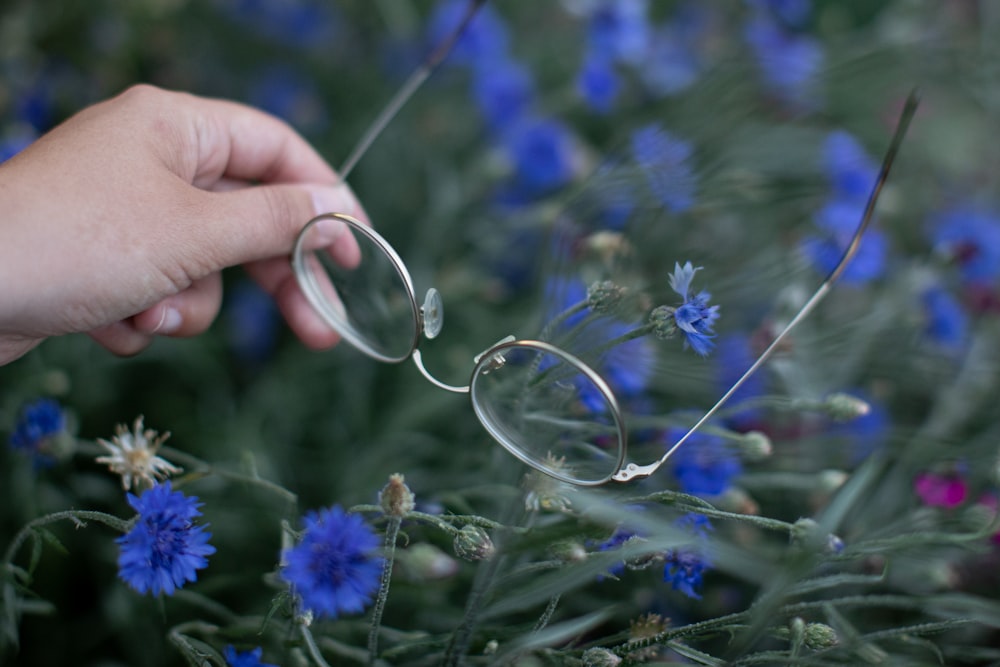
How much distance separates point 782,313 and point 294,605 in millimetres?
524

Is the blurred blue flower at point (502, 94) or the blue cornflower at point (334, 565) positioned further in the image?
the blurred blue flower at point (502, 94)

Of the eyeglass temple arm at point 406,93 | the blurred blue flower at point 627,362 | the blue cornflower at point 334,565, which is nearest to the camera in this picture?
the blue cornflower at point 334,565

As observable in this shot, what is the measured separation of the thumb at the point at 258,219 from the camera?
0.54 m

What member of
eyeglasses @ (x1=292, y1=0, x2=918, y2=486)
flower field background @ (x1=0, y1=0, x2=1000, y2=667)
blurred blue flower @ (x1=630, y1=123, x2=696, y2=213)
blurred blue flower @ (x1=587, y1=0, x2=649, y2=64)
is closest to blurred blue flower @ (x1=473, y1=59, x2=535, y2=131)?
flower field background @ (x1=0, y1=0, x2=1000, y2=667)

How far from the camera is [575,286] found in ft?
2.18

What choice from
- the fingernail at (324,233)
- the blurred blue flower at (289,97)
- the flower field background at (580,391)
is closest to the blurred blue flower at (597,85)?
the flower field background at (580,391)

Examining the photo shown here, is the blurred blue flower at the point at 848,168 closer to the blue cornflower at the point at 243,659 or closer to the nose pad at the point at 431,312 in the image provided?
the nose pad at the point at 431,312

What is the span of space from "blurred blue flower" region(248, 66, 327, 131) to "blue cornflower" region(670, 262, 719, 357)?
29.3 inches

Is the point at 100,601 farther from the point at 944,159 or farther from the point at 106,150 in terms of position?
the point at 944,159

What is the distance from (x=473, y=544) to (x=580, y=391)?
4.9 inches

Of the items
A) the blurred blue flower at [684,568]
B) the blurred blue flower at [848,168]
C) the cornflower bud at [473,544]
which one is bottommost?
the cornflower bud at [473,544]

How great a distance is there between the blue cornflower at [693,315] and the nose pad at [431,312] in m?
0.17

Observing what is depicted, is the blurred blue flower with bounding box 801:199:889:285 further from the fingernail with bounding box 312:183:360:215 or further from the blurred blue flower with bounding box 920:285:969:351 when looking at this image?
the fingernail with bounding box 312:183:360:215

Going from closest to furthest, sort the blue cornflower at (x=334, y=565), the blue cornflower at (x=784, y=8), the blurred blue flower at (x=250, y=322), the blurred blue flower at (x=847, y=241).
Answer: the blue cornflower at (x=334, y=565), the blurred blue flower at (x=847, y=241), the blurred blue flower at (x=250, y=322), the blue cornflower at (x=784, y=8)
